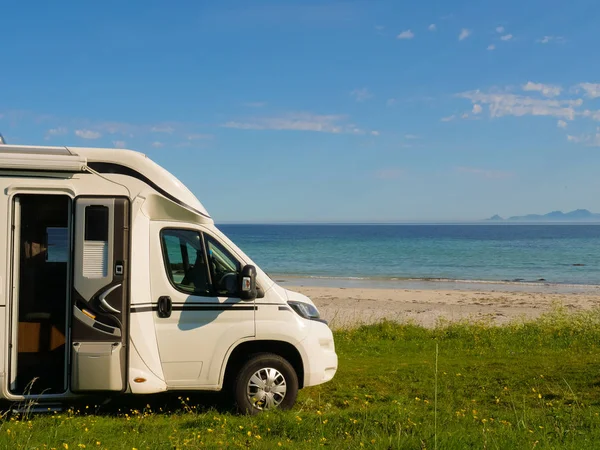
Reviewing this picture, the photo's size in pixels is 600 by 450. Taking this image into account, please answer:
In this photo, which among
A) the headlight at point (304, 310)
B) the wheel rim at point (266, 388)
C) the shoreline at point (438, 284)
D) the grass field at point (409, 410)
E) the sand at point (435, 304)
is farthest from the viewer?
the shoreline at point (438, 284)

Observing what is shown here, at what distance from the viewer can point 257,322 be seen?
6.83m

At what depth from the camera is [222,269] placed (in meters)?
6.98

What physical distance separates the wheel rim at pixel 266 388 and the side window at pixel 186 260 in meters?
1.08

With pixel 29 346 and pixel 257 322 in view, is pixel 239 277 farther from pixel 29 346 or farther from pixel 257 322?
pixel 29 346

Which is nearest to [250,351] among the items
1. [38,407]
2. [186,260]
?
[186,260]

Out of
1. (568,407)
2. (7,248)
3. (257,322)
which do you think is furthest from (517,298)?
(7,248)

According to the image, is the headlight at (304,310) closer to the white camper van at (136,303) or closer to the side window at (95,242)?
the white camper van at (136,303)

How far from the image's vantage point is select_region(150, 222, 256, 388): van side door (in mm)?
6676

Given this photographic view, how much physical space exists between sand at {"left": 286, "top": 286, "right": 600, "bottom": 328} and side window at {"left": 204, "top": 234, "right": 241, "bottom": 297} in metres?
8.69

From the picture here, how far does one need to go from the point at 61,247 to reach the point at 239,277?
7.64 ft

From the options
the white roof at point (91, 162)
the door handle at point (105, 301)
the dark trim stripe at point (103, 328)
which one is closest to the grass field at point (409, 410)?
the dark trim stripe at point (103, 328)

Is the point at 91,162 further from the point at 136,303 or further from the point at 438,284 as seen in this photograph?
the point at 438,284

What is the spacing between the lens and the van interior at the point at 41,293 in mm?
6680

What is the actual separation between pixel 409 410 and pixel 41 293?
14.4 ft
